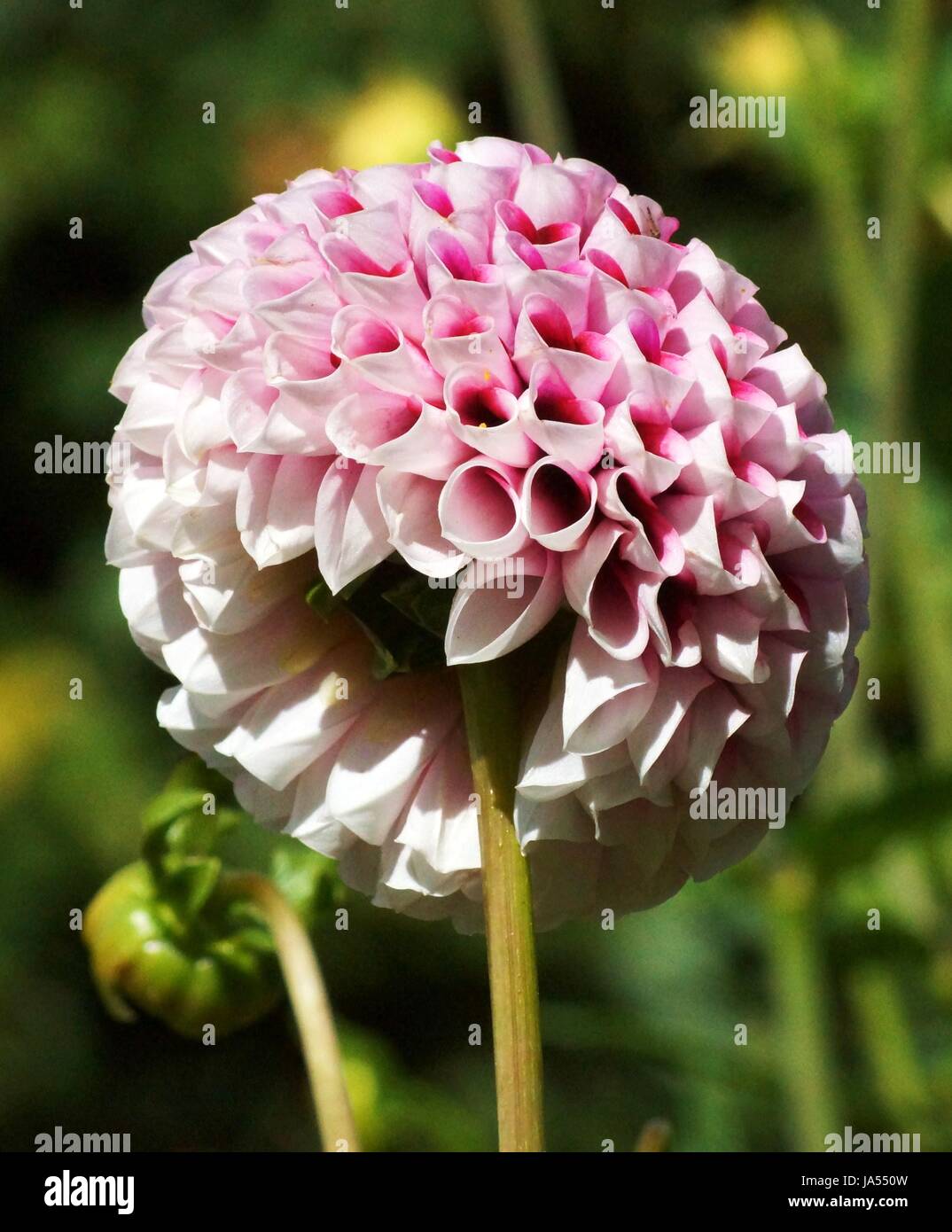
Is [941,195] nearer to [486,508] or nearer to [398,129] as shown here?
[398,129]

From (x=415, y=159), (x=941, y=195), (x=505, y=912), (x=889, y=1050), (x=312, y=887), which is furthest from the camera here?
(x=415, y=159)

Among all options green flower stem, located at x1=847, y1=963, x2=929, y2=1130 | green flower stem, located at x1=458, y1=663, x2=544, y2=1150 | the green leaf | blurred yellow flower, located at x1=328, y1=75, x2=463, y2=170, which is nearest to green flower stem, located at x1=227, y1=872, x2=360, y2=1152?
the green leaf

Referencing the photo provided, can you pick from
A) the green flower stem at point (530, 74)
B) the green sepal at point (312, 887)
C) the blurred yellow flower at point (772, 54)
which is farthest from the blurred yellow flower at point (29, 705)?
the green sepal at point (312, 887)

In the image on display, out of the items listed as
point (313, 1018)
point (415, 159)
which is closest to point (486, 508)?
point (313, 1018)

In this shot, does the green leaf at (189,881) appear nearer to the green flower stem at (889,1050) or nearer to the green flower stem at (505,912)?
the green flower stem at (505,912)

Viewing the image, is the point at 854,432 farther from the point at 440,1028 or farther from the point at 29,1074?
the point at 29,1074
